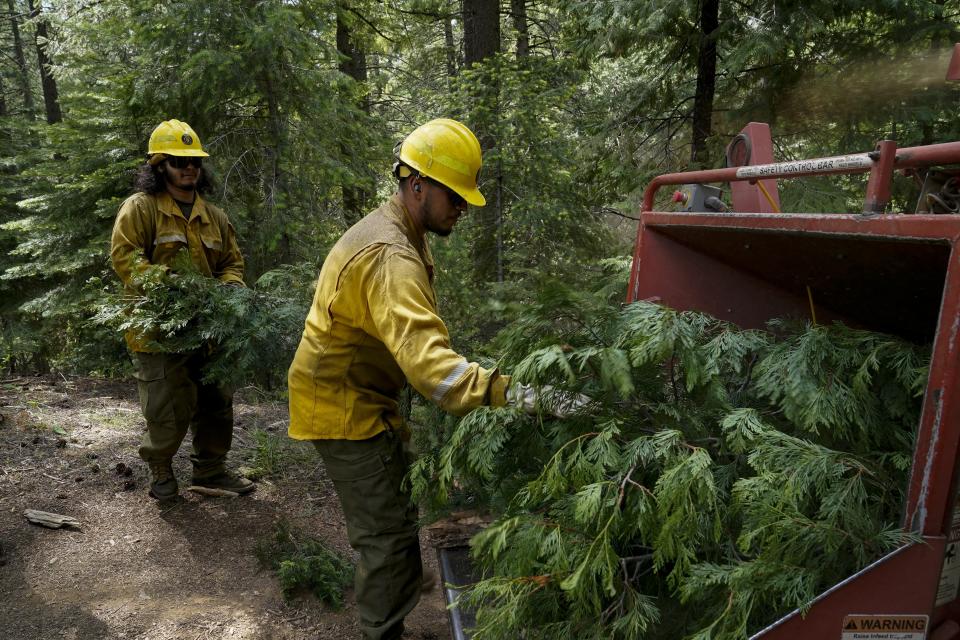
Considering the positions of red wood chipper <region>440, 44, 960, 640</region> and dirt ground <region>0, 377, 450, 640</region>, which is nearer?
red wood chipper <region>440, 44, 960, 640</region>

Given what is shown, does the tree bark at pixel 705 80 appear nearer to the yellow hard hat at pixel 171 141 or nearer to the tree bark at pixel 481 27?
the tree bark at pixel 481 27

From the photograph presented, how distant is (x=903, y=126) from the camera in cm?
541

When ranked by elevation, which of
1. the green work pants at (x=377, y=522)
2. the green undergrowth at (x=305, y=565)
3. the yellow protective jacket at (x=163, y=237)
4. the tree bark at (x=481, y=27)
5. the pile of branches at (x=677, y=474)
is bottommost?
the green undergrowth at (x=305, y=565)

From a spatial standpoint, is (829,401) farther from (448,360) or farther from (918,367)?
(448,360)

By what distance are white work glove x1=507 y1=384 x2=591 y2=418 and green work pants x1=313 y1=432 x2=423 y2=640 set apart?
97cm

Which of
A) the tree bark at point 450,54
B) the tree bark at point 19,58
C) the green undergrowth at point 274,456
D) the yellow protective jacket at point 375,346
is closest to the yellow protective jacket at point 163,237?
the green undergrowth at point 274,456

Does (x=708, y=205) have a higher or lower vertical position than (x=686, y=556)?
higher

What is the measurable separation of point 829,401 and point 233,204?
6.31 m

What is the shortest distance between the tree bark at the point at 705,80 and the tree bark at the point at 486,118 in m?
1.91

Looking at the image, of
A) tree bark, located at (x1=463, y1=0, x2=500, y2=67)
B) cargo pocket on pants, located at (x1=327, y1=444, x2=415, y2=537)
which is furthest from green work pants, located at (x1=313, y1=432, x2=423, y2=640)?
tree bark, located at (x1=463, y1=0, x2=500, y2=67)

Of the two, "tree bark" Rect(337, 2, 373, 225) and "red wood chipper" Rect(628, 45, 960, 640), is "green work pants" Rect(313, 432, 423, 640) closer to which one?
"red wood chipper" Rect(628, 45, 960, 640)

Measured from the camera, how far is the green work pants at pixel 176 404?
4.40 m

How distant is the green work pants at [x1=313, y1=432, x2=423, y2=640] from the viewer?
2.90 metres

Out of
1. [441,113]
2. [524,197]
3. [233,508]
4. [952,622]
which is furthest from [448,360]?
[441,113]
